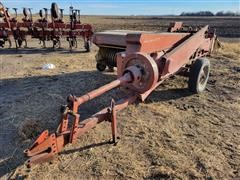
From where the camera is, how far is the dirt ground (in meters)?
3.82

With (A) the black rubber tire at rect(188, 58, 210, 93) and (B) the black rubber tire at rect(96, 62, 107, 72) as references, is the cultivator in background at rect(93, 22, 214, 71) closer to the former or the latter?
(B) the black rubber tire at rect(96, 62, 107, 72)

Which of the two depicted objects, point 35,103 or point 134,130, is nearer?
point 134,130

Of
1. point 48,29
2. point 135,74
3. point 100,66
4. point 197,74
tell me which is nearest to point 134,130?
point 135,74

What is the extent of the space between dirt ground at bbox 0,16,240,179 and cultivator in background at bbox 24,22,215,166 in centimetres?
33

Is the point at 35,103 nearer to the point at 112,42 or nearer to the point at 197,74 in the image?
the point at 112,42

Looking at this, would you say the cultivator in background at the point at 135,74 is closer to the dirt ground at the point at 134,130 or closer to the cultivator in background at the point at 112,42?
the cultivator in background at the point at 112,42

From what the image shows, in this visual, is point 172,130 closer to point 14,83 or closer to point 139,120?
point 139,120

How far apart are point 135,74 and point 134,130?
2.86ft

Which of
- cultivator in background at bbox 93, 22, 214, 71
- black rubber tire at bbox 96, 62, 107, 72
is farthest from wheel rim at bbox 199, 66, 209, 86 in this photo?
black rubber tire at bbox 96, 62, 107, 72

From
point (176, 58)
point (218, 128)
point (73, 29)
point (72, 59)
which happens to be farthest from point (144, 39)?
point (73, 29)

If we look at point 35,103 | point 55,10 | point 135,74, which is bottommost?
point 35,103

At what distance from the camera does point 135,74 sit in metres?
4.54

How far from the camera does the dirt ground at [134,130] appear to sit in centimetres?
382

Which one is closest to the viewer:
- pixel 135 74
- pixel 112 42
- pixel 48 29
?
pixel 135 74
